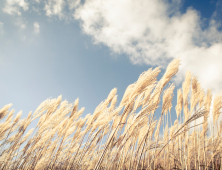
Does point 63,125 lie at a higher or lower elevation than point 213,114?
lower

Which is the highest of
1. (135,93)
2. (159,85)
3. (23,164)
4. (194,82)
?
(194,82)

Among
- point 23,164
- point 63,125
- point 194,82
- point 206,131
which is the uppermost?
point 194,82

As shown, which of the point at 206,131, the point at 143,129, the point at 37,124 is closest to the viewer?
the point at 143,129

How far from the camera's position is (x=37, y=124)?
3.81m

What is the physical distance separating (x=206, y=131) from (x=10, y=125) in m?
7.20

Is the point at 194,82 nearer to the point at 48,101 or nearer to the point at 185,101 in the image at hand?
the point at 185,101

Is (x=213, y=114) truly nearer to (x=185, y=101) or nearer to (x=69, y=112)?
(x=185, y=101)

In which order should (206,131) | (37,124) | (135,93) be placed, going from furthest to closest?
(206,131), (37,124), (135,93)

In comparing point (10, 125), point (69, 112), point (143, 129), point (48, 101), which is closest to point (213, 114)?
point (143, 129)

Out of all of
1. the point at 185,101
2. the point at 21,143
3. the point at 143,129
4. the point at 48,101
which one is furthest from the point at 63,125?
the point at 185,101

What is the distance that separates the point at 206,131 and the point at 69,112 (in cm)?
446

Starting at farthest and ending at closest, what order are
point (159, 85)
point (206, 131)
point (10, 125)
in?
Result: point (10, 125)
point (206, 131)
point (159, 85)

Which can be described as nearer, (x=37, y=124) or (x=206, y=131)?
(x=37, y=124)

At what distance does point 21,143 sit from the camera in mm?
4664
